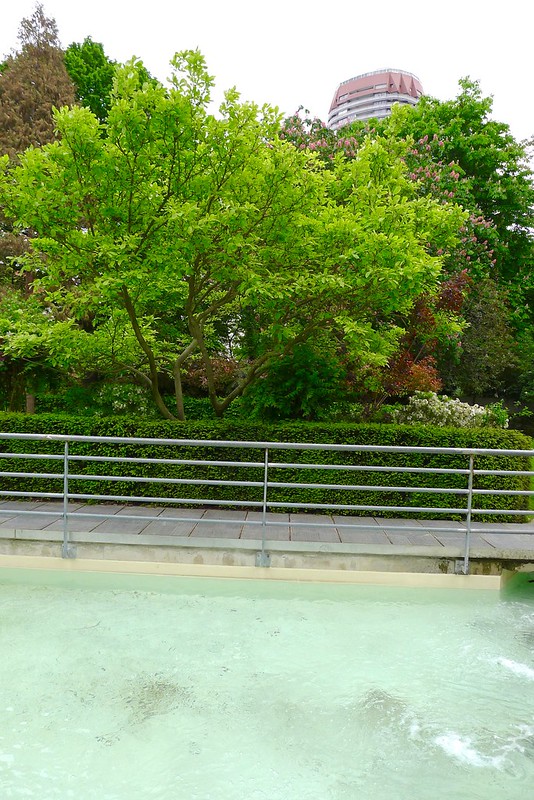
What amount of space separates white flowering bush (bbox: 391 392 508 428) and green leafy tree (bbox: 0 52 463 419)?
253 centimetres

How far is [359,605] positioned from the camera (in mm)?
4539

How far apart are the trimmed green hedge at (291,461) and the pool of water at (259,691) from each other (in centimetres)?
184

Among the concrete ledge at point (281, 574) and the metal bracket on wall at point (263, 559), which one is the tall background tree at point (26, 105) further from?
the metal bracket on wall at point (263, 559)

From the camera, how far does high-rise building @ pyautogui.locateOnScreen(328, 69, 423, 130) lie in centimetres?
9069

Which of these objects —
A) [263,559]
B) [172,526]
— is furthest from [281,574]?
[172,526]

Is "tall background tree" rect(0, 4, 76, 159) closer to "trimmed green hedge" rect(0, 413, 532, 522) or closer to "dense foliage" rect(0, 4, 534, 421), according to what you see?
"dense foliage" rect(0, 4, 534, 421)

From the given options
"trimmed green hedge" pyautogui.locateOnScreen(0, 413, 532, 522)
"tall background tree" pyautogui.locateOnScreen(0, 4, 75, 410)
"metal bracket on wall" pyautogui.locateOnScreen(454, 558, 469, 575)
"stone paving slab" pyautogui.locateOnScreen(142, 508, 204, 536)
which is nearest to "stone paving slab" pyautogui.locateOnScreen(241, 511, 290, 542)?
"stone paving slab" pyautogui.locateOnScreen(142, 508, 204, 536)

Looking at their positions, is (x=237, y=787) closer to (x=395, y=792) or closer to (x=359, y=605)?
(x=395, y=792)

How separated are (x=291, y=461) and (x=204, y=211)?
3.08 metres

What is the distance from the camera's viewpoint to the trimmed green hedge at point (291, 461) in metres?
6.50

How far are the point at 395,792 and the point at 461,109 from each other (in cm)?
2002

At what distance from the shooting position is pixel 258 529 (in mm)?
5633

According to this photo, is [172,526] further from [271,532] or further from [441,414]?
[441,414]

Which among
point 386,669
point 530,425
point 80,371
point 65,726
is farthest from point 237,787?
point 530,425
